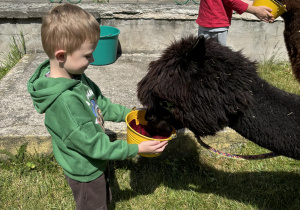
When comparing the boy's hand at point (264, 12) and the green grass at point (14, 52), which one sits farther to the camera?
the green grass at point (14, 52)

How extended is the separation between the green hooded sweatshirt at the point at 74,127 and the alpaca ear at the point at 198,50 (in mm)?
721

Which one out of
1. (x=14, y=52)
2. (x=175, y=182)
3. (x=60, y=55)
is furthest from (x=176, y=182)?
(x=14, y=52)

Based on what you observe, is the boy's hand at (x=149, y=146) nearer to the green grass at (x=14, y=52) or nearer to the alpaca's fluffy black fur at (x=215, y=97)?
the alpaca's fluffy black fur at (x=215, y=97)

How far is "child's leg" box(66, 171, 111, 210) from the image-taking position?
74.9 inches

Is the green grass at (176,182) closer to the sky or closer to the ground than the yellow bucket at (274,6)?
closer to the ground

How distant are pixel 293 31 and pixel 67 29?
113 inches

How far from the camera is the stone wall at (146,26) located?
4.77 metres

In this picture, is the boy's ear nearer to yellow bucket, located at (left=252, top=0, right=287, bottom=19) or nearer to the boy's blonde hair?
the boy's blonde hair

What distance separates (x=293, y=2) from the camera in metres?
3.12

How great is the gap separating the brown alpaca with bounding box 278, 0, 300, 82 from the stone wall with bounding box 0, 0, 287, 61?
5.29ft

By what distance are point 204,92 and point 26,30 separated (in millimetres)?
4312

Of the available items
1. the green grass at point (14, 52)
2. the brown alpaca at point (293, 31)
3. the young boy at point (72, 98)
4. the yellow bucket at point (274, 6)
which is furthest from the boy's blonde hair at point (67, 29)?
the green grass at point (14, 52)

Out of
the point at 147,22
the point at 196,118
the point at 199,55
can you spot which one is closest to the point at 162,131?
the point at 196,118

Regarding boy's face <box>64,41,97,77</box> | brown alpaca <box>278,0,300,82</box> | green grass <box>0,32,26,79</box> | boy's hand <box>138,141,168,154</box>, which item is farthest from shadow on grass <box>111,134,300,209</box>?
green grass <box>0,32,26,79</box>
